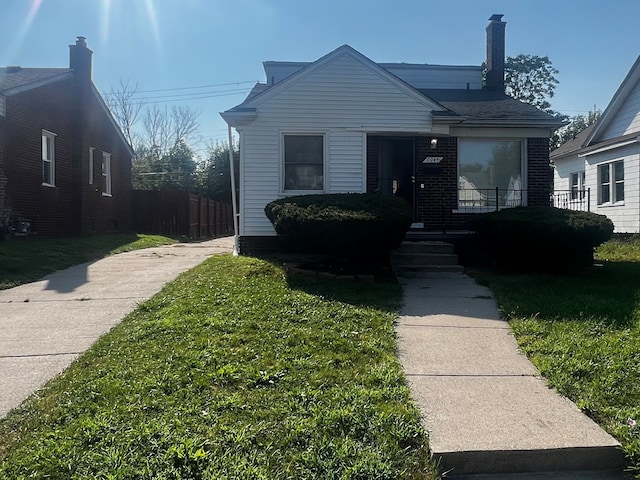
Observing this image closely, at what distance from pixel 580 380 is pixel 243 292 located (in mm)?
4245

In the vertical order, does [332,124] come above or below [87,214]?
above

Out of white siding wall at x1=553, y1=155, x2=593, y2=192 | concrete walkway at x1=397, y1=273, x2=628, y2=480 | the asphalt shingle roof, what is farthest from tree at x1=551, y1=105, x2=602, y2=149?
concrete walkway at x1=397, y1=273, x2=628, y2=480

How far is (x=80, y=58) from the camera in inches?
723

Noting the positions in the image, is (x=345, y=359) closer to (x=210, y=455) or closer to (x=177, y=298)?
(x=210, y=455)

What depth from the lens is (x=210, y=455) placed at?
9.82 feet

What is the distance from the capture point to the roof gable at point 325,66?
10969 millimetres

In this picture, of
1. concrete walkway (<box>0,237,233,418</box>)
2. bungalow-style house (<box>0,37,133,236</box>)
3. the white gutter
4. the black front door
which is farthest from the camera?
the white gutter

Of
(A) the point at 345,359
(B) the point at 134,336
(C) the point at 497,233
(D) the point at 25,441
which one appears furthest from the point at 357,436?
(C) the point at 497,233

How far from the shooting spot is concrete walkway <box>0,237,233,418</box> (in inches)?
177

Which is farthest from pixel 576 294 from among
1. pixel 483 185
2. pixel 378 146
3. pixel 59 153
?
pixel 59 153

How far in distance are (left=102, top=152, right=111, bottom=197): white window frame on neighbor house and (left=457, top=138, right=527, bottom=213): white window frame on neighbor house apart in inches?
556

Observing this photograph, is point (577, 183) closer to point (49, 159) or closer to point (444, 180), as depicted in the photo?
point (444, 180)

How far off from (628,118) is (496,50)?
16.0 ft

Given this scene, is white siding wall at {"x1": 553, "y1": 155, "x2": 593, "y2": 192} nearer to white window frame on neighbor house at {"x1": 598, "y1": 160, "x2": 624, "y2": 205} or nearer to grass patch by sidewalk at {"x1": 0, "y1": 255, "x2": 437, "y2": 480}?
white window frame on neighbor house at {"x1": 598, "y1": 160, "x2": 624, "y2": 205}
